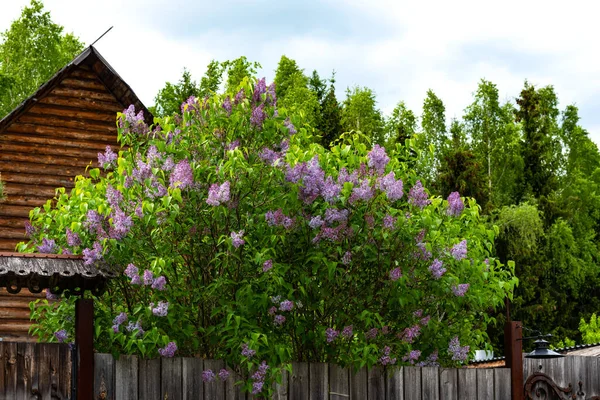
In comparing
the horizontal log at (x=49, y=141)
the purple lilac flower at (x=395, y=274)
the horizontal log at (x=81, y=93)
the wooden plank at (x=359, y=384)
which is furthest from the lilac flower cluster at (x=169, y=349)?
the horizontal log at (x=81, y=93)

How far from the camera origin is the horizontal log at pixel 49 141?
61.3 feet

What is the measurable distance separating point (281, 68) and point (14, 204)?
28.2 meters

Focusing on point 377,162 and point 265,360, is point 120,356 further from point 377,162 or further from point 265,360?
point 377,162

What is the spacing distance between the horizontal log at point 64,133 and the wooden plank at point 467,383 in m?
9.69

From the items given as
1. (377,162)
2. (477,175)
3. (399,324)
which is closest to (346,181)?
(377,162)

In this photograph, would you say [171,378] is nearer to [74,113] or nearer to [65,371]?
[65,371]

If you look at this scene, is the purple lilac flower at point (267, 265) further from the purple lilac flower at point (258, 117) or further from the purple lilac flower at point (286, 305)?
the purple lilac flower at point (258, 117)

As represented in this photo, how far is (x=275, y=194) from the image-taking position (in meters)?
9.75

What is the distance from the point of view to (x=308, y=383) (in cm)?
1027

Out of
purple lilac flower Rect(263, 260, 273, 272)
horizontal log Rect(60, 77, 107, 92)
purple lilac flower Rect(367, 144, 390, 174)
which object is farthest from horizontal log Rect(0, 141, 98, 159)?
purple lilac flower Rect(263, 260, 273, 272)

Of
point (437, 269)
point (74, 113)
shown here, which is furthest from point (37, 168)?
point (437, 269)

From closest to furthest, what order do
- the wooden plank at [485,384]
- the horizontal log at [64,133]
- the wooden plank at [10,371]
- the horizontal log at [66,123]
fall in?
1. the wooden plank at [10,371]
2. the wooden plank at [485,384]
3. the horizontal log at [64,133]
4. the horizontal log at [66,123]

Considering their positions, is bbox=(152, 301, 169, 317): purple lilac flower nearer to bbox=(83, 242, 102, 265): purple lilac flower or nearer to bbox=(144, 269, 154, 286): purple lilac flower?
bbox=(144, 269, 154, 286): purple lilac flower

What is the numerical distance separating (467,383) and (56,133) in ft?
34.5
